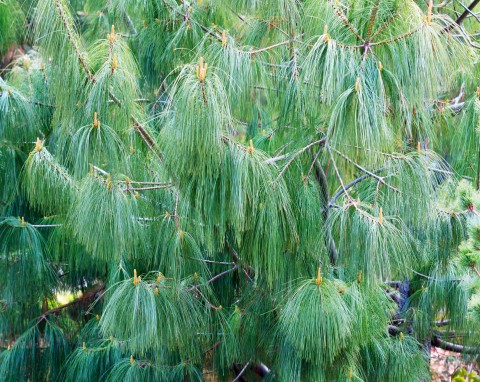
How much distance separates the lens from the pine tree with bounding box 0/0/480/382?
172 centimetres

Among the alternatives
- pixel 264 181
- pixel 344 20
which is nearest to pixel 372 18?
pixel 344 20

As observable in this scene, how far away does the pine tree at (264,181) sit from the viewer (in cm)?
172

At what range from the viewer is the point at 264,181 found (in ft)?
5.81

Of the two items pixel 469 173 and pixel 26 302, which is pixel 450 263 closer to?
pixel 469 173

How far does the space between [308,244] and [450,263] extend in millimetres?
651

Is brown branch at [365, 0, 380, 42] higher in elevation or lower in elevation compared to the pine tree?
higher

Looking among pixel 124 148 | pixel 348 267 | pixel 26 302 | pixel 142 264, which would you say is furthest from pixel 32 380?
pixel 348 267

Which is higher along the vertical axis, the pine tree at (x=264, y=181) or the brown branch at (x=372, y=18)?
the brown branch at (x=372, y=18)

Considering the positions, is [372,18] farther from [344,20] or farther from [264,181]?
[264,181]

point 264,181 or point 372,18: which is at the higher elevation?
point 372,18

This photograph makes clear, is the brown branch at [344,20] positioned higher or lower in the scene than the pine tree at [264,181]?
higher

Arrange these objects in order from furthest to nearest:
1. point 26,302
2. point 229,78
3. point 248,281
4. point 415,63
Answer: point 26,302 < point 248,281 < point 229,78 < point 415,63

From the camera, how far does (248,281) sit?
2340 mm

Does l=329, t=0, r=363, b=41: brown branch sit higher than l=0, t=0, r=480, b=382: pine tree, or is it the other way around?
l=329, t=0, r=363, b=41: brown branch
